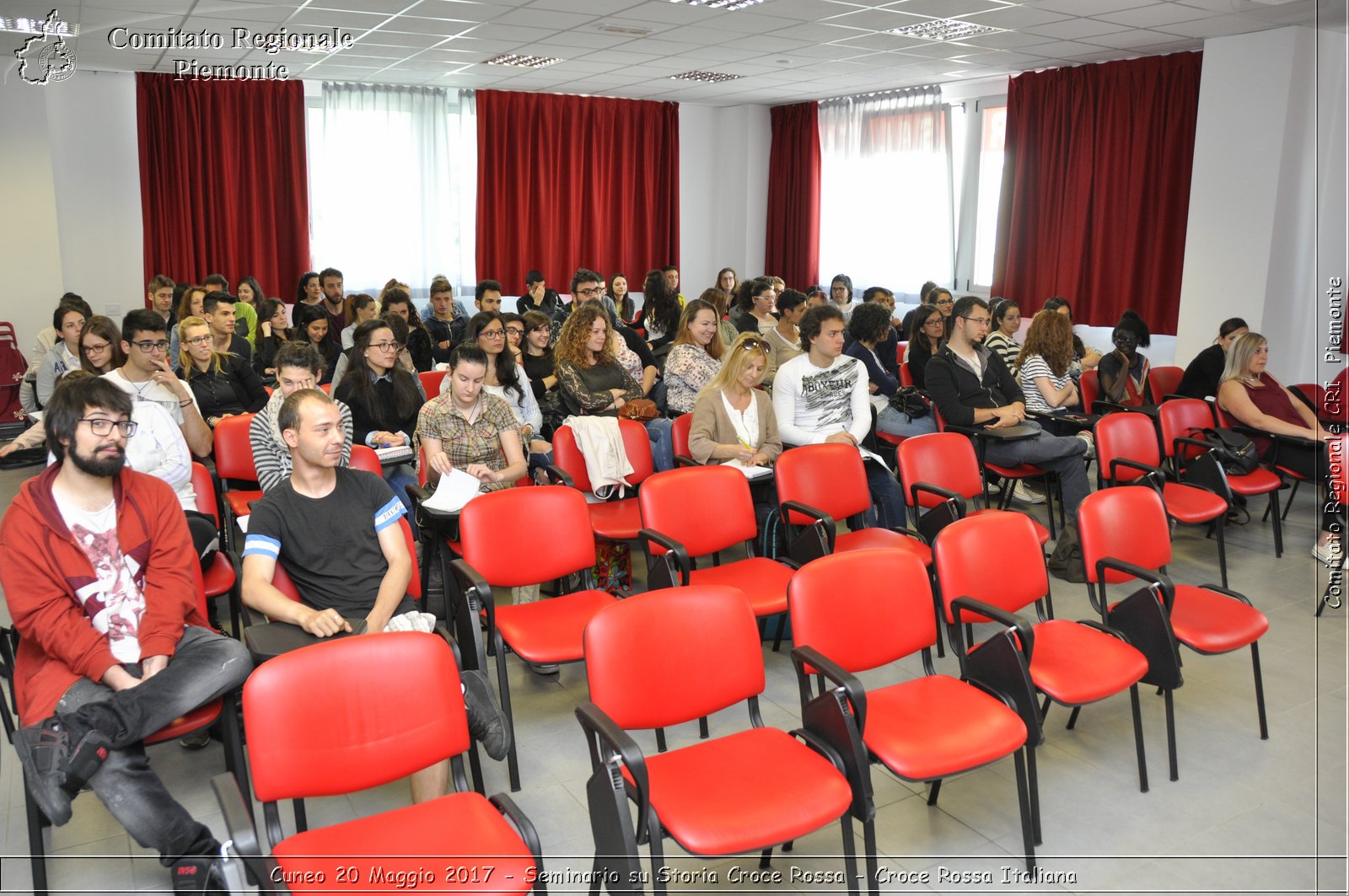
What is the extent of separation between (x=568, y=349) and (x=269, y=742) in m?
3.36

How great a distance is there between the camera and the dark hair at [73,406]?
2553mm

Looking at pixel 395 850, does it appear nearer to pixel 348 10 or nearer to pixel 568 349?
pixel 568 349

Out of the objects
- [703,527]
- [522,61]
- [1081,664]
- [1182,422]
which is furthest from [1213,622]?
[522,61]

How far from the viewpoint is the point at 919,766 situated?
2322 millimetres

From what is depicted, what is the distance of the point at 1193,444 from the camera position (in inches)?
206

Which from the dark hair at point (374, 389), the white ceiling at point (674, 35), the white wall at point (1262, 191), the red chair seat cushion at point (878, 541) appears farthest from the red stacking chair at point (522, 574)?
the white wall at point (1262, 191)

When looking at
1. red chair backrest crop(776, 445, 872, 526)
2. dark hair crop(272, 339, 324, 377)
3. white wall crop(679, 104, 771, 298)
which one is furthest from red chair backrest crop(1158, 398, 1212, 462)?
white wall crop(679, 104, 771, 298)

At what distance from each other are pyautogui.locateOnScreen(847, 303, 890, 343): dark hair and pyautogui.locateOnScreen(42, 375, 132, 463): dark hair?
13.5 ft

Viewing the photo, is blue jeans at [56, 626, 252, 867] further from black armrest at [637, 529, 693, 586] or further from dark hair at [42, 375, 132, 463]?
black armrest at [637, 529, 693, 586]

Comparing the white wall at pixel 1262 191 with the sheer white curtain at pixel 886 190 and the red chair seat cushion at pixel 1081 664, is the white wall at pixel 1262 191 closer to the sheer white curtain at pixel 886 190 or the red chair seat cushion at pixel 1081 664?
the sheer white curtain at pixel 886 190

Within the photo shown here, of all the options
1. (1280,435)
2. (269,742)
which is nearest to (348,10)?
(269,742)

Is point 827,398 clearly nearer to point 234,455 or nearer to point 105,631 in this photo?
point 234,455

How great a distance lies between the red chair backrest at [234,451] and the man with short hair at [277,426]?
1.73ft

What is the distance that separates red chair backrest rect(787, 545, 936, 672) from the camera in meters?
2.65
